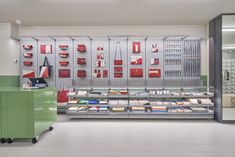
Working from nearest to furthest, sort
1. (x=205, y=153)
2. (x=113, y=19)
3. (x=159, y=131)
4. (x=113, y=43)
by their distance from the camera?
(x=205, y=153)
(x=159, y=131)
(x=113, y=19)
(x=113, y=43)

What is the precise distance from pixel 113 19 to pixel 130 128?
10.4ft

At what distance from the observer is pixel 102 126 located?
5504 mm

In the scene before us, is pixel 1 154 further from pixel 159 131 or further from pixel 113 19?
pixel 113 19

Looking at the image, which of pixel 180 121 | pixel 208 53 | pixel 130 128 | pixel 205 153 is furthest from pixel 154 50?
pixel 205 153

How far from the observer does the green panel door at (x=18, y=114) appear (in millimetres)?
3961

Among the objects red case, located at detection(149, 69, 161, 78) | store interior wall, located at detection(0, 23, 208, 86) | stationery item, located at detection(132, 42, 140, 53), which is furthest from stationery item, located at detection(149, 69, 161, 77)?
store interior wall, located at detection(0, 23, 208, 86)

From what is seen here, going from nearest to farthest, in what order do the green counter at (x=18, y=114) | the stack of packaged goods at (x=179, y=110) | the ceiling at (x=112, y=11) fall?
the green counter at (x=18, y=114)
the ceiling at (x=112, y=11)
the stack of packaged goods at (x=179, y=110)

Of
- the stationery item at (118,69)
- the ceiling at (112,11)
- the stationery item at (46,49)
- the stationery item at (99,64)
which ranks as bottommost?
the stationery item at (118,69)

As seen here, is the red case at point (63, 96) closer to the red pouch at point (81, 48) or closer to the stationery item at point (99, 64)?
the stationery item at point (99, 64)

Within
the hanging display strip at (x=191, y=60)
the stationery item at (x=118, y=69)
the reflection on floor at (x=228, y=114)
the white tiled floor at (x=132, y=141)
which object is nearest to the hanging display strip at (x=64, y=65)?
the stationery item at (x=118, y=69)

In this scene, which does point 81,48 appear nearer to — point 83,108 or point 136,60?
point 136,60

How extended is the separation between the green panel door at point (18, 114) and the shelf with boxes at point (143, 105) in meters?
2.25

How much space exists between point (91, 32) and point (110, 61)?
1.14 meters

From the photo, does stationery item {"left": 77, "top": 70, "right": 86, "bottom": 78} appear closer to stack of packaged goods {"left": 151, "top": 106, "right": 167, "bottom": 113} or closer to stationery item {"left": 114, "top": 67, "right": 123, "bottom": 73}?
stationery item {"left": 114, "top": 67, "right": 123, "bottom": 73}
